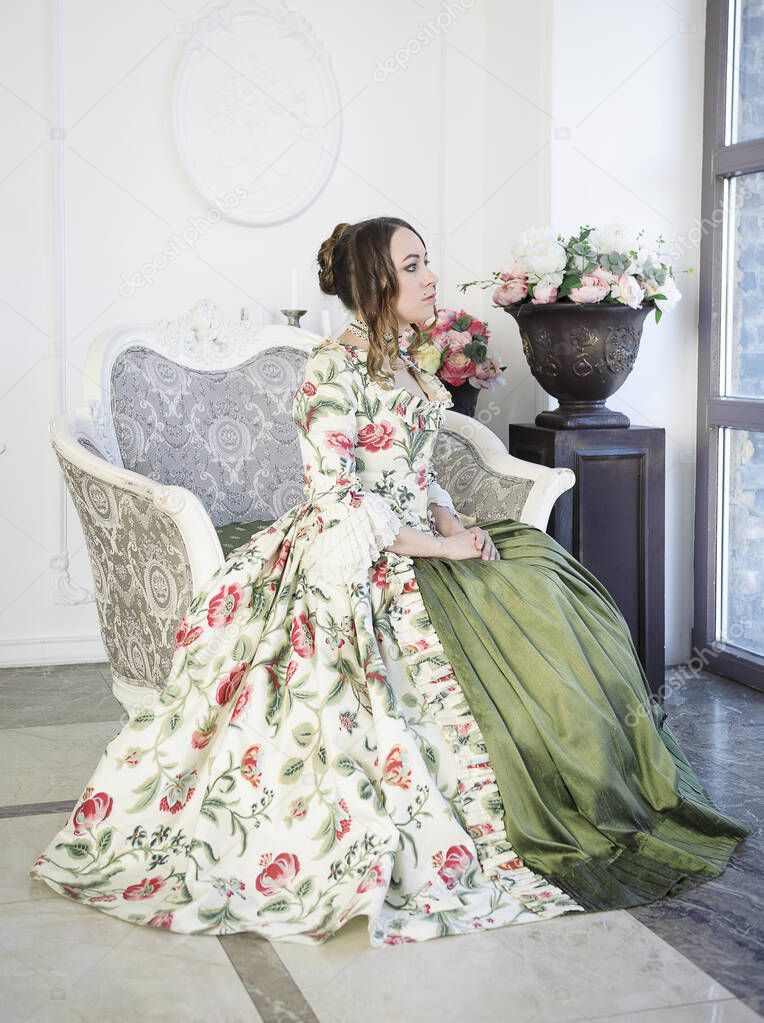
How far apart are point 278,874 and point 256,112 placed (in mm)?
2581

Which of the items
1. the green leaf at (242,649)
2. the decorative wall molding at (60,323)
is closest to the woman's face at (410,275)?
the green leaf at (242,649)

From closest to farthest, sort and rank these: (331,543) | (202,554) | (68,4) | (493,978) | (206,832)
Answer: (493,978)
(206,832)
(331,543)
(202,554)
(68,4)

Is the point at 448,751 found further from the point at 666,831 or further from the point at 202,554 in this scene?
the point at 202,554

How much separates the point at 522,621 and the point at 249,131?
2.15 metres

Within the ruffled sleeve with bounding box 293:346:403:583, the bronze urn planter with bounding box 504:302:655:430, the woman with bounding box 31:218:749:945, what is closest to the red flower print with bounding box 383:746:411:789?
the woman with bounding box 31:218:749:945

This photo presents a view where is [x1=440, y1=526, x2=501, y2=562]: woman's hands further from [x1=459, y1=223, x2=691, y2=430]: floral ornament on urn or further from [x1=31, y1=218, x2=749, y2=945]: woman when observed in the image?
[x1=459, y1=223, x2=691, y2=430]: floral ornament on urn

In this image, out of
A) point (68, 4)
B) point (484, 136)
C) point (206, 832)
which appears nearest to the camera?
point (206, 832)

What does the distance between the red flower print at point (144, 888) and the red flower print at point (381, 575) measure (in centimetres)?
69

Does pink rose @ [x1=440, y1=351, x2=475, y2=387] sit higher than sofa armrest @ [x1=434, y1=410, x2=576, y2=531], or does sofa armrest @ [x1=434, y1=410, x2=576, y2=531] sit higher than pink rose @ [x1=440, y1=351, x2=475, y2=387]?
pink rose @ [x1=440, y1=351, x2=475, y2=387]

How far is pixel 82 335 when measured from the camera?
3.70 m

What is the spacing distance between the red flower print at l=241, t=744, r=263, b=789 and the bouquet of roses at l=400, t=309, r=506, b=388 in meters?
1.66

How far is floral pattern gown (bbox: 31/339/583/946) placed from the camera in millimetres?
2006

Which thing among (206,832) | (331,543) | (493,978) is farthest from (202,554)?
(493,978)

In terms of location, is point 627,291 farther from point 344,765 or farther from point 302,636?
point 344,765
